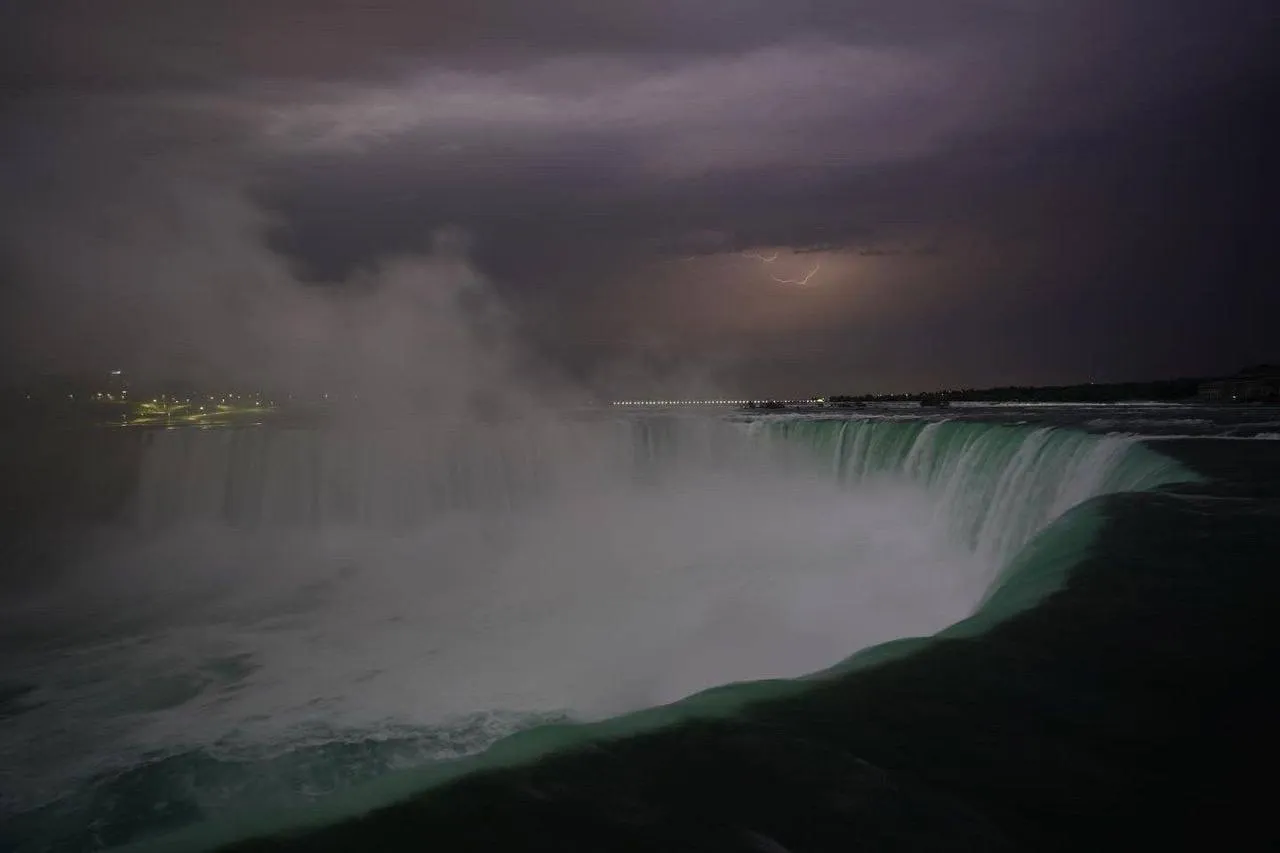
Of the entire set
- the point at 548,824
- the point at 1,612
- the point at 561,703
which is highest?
the point at 548,824

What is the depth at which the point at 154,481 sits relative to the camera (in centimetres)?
2909

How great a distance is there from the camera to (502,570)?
20141 mm

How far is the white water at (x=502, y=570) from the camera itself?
34.0 ft

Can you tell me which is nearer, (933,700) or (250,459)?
(933,700)

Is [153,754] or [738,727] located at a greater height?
[738,727]

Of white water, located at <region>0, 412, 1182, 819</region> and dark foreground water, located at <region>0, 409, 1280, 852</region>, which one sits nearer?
dark foreground water, located at <region>0, 409, 1280, 852</region>

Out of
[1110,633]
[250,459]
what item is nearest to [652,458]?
[250,459]

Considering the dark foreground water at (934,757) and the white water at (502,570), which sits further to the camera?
the white water at (502,570)

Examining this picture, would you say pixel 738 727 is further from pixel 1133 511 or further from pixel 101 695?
pixel 101 695

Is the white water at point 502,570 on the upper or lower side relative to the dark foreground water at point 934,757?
lower

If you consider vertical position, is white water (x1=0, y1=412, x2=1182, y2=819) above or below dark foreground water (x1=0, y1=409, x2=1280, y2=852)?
below

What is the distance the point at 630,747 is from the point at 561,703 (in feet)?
21.7

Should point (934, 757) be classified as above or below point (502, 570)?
above

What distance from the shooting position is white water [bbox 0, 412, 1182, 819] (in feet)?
34.0
